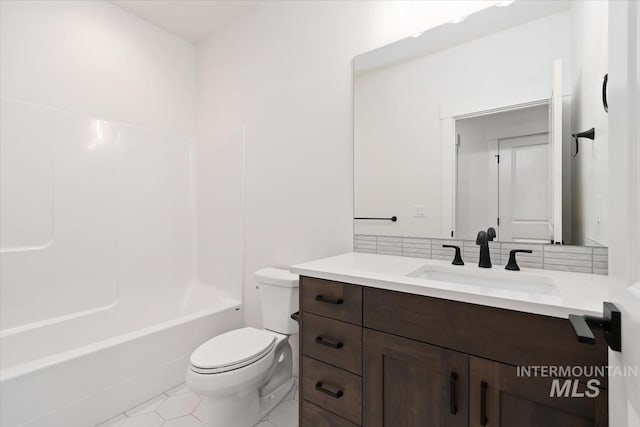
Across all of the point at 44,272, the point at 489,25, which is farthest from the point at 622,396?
the point at 44,272

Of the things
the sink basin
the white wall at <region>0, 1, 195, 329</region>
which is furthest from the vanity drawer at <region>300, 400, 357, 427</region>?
the white wall at <region>0, 1, 195, 329</region>

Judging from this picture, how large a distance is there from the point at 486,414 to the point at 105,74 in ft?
9.39

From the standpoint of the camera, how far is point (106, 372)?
1669 mm

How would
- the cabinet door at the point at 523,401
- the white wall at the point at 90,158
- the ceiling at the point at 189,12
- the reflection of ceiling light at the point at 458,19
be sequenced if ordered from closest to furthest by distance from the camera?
the cabinet door at the point at 523,401, the reflection of ceiling light at the point at 458,19, the white wall at the point at 90,158, the ceiling at the point at 189,12

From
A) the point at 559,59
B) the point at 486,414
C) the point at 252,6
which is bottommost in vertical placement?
the point at 486,414

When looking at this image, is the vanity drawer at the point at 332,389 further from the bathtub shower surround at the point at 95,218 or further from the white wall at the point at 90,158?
the white wall at the point at 90,158

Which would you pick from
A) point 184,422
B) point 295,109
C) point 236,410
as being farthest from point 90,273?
point 295,109

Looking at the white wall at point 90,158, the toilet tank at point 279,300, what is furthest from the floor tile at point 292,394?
the white wall at point 90,158

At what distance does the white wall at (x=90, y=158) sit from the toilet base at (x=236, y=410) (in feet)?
3.94

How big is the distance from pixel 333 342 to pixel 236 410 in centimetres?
76

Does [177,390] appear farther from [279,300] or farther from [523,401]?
[523,401]

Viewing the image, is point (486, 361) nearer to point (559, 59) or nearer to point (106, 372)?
point (559, 59)

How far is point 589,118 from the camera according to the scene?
1.13 m

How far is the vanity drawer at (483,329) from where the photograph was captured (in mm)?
762
